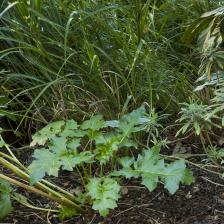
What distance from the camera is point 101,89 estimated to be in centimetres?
198

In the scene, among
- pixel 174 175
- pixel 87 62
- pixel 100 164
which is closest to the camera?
pixel 174 175

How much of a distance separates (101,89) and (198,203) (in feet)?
2.05

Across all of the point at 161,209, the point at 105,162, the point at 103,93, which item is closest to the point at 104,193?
the point at 105,162

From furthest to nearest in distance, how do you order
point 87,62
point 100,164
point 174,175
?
point 87,62
point 100,164
point 174,175

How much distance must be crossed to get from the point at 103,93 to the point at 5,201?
2.09 ft

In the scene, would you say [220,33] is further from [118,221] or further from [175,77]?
[118,221]

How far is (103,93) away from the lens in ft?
6.57

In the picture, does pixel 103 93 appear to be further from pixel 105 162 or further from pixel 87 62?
pixel 105 162

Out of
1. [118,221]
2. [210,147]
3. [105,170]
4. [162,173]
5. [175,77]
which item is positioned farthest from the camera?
[175,77]

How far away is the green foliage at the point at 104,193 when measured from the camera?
143 cm

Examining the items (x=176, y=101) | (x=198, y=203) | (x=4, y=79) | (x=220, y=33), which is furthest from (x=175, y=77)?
(x=4, y=79)

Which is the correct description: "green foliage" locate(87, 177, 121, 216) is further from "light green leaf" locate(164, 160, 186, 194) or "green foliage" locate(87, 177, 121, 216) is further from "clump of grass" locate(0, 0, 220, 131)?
"clump of grass" locate(0, 0, 220, 131)

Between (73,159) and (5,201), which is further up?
(73,159)

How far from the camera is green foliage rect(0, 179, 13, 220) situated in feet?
5.29
